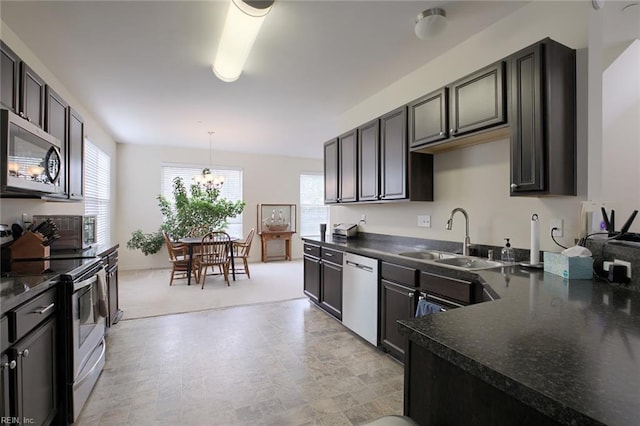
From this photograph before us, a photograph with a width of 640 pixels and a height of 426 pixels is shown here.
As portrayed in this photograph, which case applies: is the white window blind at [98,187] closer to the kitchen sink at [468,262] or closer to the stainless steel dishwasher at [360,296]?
the stainless steel dishwasher at [360,296]

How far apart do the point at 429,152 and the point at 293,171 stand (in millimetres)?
5396

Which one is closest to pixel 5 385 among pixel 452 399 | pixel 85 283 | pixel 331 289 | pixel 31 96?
pixel 85 283

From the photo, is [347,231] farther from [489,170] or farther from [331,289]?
[489,170]

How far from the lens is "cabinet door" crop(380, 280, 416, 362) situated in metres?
2.37

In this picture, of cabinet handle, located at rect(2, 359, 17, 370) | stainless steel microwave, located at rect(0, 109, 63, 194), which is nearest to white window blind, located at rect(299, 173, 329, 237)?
stainless steel microwave, located at rect(0, 109, 63, 194)

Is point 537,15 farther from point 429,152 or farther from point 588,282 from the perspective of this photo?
point 588,282

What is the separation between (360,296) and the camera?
2955mm

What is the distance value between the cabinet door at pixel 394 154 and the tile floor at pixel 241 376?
152cm

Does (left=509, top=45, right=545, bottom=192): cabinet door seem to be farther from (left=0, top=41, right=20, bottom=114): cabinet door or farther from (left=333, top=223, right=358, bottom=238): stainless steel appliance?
(left=0, top=41, right=20, bottom=114): cabinet door

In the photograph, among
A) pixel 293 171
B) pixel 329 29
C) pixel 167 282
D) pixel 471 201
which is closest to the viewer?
pixel 329 29

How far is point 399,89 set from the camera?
341 centimetres

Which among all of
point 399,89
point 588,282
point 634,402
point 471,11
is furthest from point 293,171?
point 634,402

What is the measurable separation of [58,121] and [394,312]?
3.34 m

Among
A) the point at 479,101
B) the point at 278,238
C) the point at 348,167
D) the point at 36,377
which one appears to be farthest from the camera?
the point at 278,238
